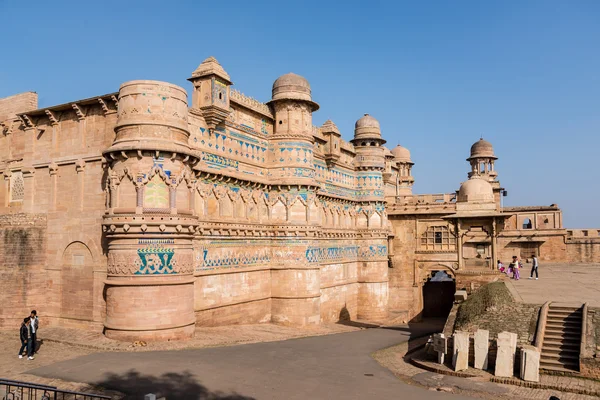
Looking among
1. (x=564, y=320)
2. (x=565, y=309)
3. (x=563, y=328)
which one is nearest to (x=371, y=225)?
(x=565, y=309)

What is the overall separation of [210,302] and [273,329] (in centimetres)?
336

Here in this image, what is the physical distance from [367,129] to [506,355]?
65.7 feet

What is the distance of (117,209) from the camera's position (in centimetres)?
1411

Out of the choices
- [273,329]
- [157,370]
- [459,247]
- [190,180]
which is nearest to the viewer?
[157,370]

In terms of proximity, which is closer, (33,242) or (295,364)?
(295,364)

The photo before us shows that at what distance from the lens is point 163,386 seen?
392 inches

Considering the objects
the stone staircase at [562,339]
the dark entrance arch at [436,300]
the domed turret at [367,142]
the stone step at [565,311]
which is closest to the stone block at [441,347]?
the stone staircase at [562,339]

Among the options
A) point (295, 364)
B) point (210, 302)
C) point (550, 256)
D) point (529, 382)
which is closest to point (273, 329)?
point (210, 302)

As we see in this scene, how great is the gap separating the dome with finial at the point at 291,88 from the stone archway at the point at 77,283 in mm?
10621

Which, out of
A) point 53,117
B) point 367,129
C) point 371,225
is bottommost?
point 371,225

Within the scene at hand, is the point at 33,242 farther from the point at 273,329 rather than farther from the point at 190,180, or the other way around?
the point at 273,329

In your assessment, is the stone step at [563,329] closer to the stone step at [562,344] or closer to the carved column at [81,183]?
the stone step at [562,344]

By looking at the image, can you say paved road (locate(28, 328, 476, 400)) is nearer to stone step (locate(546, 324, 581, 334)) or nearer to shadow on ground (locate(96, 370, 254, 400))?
shadow on ground (locate(96, 370, 254, 400))

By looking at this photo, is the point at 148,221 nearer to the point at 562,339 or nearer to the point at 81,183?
the point at 81,183
